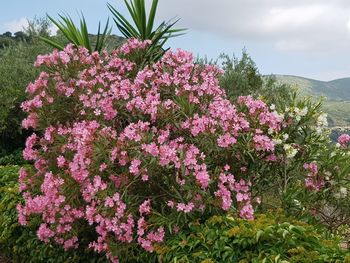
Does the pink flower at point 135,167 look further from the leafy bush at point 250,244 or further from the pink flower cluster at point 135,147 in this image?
the leafy bush at point 250,244

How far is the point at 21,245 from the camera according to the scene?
7.83 metres

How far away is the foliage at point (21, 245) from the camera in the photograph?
22.5 ft

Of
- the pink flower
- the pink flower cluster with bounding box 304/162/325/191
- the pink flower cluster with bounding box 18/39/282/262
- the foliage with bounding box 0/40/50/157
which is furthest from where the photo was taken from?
the foliage with bounding box 0/40/50/157

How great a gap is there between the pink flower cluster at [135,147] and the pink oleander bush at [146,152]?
0.5 inches

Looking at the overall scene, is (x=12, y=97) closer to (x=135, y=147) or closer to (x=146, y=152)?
(x=135, y=147)

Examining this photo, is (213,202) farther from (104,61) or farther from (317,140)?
(104,61)

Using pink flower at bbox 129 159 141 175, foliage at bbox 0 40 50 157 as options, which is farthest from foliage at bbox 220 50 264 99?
pink flower at bbox 129 159 141 175

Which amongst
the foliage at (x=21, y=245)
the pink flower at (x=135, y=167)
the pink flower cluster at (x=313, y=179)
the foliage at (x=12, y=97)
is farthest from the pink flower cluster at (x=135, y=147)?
Answer: the foliage at (x=12, y=97)

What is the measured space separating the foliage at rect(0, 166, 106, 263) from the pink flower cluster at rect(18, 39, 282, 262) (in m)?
0.31

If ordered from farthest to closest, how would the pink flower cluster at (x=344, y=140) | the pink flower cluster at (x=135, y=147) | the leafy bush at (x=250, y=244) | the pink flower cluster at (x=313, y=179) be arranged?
the pink flower cluster at (x=344, y=140), the pink flower cluster at (x=313, y=179), the pink flower cluster at (x=135, y=147), the leafy bush at (x=250, y=244)

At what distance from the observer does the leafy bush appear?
408 cm

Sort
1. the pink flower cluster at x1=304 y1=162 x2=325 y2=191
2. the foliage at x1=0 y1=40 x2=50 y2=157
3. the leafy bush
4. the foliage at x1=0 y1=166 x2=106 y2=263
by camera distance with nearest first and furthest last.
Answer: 1. the leafy bush
2. the pink flower cluster at x1=304 y1=162 x2=325 y2=191
3. the foliage at x1=0 y1=166 x2=106 y2=263
4. the foliage at x1=0 y1=40 x2=50 y2=157

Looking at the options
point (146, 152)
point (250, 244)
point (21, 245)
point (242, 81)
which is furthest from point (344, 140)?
point (242, 81)

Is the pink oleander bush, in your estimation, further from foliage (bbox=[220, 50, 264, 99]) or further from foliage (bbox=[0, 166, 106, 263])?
foliage (bbox=[220, 50, 264, 99])
